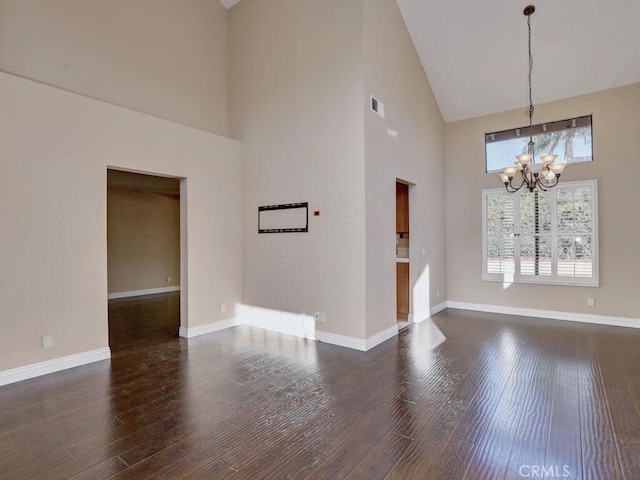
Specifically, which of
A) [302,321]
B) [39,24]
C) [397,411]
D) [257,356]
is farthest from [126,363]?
[39,24]

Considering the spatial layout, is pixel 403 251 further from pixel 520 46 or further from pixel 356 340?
pixel 520 46

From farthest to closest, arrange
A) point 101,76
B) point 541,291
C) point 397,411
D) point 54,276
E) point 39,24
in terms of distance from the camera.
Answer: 1. point 541,291
2. point 101,76
3. point 39,24
4. point 54,276
5. point 397,411

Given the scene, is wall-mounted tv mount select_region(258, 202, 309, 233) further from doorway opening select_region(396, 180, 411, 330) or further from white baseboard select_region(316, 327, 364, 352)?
doorway opening select_region(396, 180, 411, 330)

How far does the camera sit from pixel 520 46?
515 centimetres

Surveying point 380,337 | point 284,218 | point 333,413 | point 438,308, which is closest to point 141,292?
point 284,218

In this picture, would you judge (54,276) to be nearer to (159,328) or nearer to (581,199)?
(159,328)

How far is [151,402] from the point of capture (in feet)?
9.62

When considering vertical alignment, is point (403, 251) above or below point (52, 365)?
above

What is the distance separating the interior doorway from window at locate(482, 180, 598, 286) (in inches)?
234

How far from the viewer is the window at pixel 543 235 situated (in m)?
5.49

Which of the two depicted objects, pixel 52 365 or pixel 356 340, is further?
pixel 356 340

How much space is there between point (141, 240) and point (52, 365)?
5.62 meters

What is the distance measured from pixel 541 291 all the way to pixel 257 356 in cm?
495

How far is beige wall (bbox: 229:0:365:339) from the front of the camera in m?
4.32
